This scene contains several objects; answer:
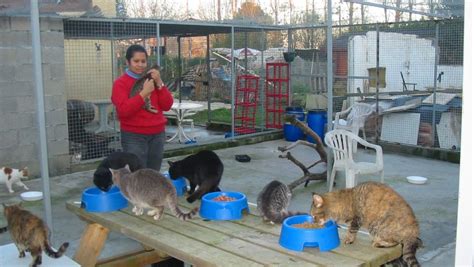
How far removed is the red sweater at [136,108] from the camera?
143 inches

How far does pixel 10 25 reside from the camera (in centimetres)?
712

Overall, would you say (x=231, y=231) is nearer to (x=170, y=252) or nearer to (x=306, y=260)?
(x=170, y=252)

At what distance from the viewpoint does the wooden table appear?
232 centimetres

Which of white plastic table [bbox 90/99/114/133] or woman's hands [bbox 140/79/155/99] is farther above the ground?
woman's hands [bbox 140/79/155/99]

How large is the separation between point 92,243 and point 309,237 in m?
1.45

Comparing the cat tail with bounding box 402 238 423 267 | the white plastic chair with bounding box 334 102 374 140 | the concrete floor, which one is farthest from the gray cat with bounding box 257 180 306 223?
the white plastic chair with bounding box 334 102 374 140

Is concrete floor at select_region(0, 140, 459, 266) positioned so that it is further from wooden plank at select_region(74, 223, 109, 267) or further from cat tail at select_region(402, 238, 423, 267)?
cat tail at select_region(402, 238, 423, 267)

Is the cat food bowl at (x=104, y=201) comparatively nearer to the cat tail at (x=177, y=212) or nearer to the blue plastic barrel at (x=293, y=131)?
the cat tail at (x=177, y=212)

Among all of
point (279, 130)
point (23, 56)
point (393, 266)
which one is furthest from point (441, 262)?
point (279, 130)

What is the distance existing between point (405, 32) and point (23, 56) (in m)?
7.17

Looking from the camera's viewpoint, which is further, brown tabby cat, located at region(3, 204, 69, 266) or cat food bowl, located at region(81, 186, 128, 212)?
cat food bowl, located at region(81, 186, 128, 212)

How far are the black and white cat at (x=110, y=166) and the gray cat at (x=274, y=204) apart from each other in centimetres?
89

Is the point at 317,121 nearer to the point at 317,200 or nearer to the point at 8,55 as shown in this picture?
A: the point at 8,55

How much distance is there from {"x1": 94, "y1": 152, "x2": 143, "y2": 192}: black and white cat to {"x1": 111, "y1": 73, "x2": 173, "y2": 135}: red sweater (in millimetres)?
460
